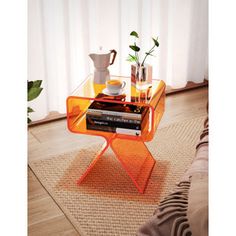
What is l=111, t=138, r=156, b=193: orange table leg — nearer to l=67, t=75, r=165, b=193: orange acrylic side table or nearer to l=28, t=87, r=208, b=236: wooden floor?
l=67, t=75, r=165, b=193: orange acrylic side table

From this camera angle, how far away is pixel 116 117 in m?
2.19

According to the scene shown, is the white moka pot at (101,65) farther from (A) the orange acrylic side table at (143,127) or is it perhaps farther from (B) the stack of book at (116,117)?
(B) the stack of book at (116,117)

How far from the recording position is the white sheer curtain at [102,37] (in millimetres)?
2879

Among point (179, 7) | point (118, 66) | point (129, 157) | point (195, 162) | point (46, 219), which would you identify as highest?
point (179, 7)

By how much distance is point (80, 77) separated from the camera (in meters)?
3.13

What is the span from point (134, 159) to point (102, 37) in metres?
1.01

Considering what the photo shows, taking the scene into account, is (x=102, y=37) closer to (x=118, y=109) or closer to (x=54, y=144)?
(x=54, y=144)

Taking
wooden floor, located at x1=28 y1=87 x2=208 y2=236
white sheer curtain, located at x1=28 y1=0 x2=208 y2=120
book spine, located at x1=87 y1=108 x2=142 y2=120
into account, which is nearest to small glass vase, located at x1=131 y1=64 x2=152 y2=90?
book spine, located at x1=87 y1=108 x2=142 y2=120

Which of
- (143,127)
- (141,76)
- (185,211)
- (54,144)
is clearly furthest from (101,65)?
(185,211)

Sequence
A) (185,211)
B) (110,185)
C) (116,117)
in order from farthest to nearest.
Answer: (110,185) → (116,117) → (185,211)

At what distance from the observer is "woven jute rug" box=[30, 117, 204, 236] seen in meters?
2.08
